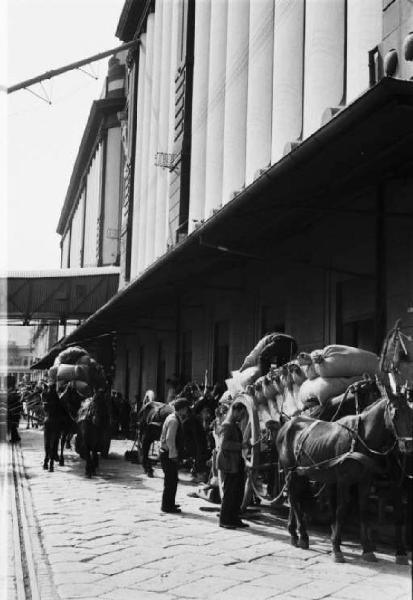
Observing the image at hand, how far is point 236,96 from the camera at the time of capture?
20.7 meters

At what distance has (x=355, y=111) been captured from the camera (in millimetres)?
8578

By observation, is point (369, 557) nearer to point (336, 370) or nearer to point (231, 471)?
point (336, 370)

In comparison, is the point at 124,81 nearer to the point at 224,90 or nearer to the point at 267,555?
the point at 224,90

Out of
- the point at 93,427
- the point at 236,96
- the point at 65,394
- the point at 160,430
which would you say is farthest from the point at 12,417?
the point at 236,96

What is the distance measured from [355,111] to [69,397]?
1154 cm

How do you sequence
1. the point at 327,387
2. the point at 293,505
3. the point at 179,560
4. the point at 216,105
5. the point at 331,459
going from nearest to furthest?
the point at 179,560
the point at 331,459
the point at 293,505
the point at 327,387
the point at 216,105

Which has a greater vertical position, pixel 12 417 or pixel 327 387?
pixel 327 387

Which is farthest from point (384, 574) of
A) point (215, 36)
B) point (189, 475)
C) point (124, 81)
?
point (124, 81)

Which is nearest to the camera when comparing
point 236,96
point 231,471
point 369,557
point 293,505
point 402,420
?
point 402,420

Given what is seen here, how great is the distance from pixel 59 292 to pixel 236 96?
2573cm

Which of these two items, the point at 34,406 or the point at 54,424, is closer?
the point at 54,424

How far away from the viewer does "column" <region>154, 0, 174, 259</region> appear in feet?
101

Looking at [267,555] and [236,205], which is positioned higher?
[236,205]

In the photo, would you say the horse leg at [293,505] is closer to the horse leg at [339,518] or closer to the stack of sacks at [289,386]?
the horse leg at [339,518]
